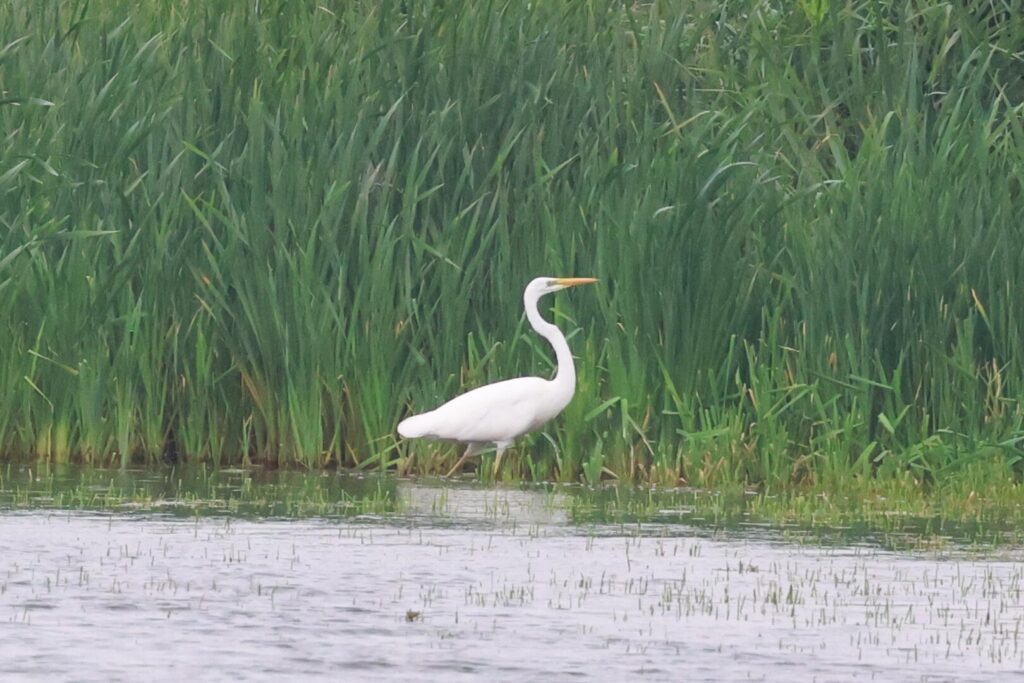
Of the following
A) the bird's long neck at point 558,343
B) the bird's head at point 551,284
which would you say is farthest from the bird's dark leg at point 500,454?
the bird's head at point 551,284

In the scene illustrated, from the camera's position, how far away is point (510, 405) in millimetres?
9922

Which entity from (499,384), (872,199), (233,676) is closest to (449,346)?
(499,384)

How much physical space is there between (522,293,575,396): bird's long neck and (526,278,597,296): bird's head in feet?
0.11

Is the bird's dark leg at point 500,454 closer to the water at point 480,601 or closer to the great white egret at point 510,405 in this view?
the great white egret at point 510,405

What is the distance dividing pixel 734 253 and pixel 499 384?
1225 mm

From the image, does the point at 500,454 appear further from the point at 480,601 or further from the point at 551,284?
the point at 480,601

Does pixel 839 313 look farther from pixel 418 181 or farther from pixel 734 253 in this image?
pixel 418 181

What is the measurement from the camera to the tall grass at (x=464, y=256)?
994cm

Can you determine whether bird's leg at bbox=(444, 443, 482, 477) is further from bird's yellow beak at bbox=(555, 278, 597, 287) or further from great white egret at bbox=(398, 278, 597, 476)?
bird's yellow beak at bbox=(555, 278, 597, 287)

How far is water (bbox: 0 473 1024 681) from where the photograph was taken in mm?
6191

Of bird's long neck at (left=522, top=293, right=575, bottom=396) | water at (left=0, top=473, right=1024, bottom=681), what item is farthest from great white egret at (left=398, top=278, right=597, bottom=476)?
water at (left=0, top=473, right=1024, bottom=681)

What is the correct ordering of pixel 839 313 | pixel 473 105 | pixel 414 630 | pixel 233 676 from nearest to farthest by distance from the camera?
pixel 233 676 < pixel 414 630 < pixel 839 313 < pixel 473 105

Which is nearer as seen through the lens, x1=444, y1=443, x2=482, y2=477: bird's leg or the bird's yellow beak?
the bird's yellow beak

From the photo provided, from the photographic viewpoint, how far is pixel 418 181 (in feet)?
34.5
